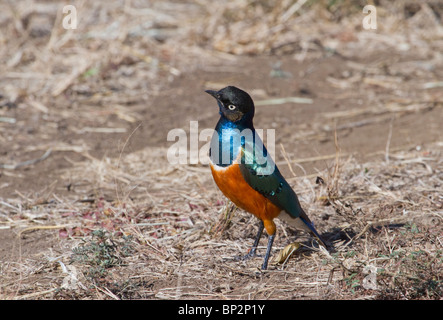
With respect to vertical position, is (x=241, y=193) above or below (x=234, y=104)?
below

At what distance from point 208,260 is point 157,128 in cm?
285

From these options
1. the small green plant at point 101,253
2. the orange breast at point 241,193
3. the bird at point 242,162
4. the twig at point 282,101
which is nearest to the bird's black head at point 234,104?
the bird at point 242,162

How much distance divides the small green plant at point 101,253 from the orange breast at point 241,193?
2.83ft

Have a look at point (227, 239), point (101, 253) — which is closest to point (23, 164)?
point (101, 253)

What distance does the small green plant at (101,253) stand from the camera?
3716 millimetres

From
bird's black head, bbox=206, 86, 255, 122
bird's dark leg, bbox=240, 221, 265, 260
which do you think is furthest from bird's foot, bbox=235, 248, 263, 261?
bird's black head, bbox=206, 86, 255, 122

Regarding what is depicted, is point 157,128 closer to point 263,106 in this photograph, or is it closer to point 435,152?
point 263,106

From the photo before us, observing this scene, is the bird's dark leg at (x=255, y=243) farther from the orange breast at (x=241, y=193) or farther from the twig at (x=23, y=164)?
the twig at (x=23, y=164)

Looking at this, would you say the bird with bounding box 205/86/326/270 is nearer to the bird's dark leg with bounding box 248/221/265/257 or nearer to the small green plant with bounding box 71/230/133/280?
the bird's dark leg with bounding box 248/221/265/257

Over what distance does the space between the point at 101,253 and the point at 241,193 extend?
1023 millimetres

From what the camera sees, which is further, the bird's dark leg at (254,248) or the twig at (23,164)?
the twig at (23,164)

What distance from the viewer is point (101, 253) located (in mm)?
3881

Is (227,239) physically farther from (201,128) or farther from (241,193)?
(201,128)

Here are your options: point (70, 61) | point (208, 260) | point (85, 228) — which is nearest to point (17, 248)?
point (85, 228)
